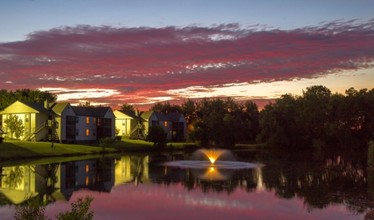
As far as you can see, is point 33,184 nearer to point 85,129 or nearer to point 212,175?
point 212,175

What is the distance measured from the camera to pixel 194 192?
38.7 m

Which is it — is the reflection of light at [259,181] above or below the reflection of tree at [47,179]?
below

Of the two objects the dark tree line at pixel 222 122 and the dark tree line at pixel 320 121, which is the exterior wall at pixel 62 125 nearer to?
the dark tree line at pixel 222 122

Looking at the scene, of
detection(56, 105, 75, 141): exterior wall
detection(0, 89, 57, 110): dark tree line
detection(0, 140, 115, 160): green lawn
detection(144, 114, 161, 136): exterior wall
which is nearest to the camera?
detection(0, 140, 115, 160): green lawn

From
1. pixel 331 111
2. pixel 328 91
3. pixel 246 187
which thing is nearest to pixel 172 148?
pixel 331 111

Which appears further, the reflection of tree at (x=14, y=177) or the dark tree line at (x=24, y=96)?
the dark tree line at (x=24, y=96)

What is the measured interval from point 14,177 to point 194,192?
18808mm

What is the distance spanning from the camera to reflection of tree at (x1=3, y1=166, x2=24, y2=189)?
40219 millimetres

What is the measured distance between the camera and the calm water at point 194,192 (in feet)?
97.9

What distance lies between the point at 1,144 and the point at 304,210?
6086 centimetres

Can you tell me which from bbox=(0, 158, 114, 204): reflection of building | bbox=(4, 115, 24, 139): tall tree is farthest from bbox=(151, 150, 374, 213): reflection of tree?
bbox=(4, 115, 24, 139): tall tree

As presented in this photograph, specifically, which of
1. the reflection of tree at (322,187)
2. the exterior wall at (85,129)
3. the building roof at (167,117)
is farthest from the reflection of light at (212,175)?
the building roof at (167,117)

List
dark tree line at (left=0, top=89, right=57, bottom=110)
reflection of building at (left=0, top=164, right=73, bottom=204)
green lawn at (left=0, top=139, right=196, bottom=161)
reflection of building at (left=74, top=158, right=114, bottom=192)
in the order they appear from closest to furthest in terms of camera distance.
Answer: reflection of building at (left=0, top=164, right=73, bottom=204) → reflection of building at (left=74, top=158, right=114, bottom=192) → green lawn at (left=0, top=139, right=196, bottom=161) → dark tree line at (left=0, top=89, right=57, bottom=110)

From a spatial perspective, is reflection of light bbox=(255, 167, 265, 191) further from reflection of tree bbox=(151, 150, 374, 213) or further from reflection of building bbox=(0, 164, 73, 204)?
reflection of building bbox=(0, 164, 73, 204)
